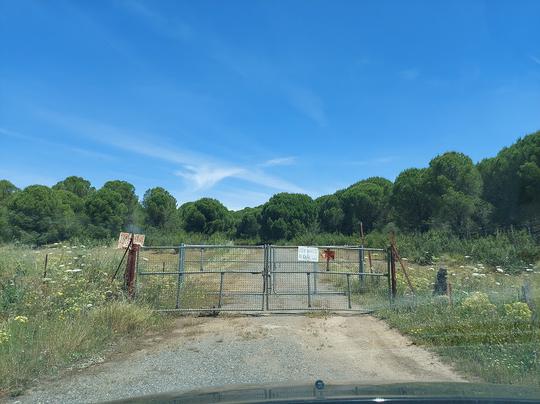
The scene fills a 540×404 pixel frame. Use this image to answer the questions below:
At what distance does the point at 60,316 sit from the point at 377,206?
56.9 metres

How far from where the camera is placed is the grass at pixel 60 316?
8141mm

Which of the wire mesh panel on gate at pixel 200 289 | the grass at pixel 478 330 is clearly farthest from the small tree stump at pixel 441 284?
the wire mesh panel on gate at pixel 200 289

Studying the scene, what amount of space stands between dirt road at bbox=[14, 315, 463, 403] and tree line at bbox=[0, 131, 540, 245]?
2741 centimetres

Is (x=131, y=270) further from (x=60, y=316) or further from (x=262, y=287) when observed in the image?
(x=262, y=287)

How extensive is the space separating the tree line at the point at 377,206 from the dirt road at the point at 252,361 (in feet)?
89.9

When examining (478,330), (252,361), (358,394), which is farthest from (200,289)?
(358,394)

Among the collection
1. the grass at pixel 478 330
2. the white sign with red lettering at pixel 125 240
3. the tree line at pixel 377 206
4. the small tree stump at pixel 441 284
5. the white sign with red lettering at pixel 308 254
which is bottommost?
the grass at pixel 478 330

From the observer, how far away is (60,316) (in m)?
10.6

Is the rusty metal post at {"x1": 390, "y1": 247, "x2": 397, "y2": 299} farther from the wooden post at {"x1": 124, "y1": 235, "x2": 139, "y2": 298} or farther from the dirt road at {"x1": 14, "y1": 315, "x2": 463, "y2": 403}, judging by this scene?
the wooden post at {"x1": 124, "y1": 235, "x2": 139, "y2": 298}

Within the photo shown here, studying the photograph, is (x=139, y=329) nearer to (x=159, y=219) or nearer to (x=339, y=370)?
(x=339, y=370)

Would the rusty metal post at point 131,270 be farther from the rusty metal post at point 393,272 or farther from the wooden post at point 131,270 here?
the rusty metal post at point 393,272

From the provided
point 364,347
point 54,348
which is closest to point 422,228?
point 364,347

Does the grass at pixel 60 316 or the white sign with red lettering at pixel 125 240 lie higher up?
the white sign with red lettering at pixel 125 240

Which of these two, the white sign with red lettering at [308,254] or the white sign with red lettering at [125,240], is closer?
the white sign with red lettering at [125,240]
